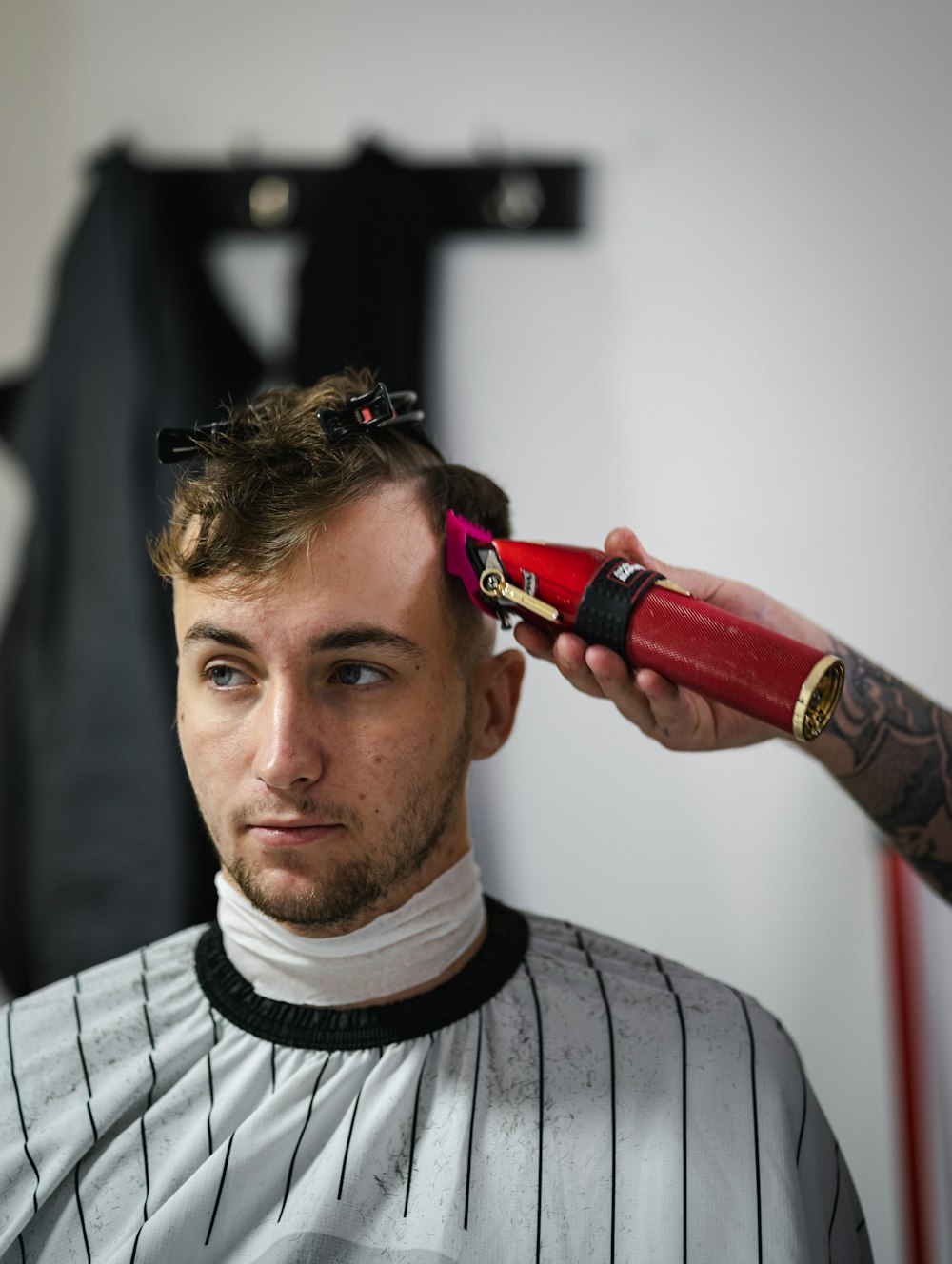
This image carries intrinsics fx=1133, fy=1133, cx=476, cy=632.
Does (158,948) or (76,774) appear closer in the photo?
(158,948)

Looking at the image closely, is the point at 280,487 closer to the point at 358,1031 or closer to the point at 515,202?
the point at 358,1031

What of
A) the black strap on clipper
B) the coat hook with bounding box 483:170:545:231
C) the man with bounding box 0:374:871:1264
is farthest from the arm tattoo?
the coat hook with bounding box 483:170:545:231

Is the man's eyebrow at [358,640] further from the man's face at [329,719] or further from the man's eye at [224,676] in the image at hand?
the man's eye at [224,676]

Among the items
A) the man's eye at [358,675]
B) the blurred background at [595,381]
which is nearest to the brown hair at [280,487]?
the man's eye at [358,675]

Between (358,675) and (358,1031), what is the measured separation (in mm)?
400

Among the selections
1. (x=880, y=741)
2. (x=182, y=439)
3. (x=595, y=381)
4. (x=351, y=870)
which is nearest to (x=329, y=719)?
(x=351, y=870)

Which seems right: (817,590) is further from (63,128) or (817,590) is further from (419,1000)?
(63,128)

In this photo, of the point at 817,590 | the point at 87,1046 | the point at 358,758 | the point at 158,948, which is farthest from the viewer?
the point at 817,590

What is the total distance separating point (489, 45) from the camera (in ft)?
7.48

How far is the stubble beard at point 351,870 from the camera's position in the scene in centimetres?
120

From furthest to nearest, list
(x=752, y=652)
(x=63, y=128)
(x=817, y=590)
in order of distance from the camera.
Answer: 1. (x=63, y=128)
2. (x=817, y=590)
3. (x=752, y=652)

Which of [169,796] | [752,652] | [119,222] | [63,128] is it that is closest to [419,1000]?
[752,652]

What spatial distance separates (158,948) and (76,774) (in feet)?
2.75

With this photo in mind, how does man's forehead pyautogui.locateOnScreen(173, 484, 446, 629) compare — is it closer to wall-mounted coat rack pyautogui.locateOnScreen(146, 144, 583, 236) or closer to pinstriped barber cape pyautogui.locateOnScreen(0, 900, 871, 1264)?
pinstriped barber cape pyautogui.locateOnScreen(0, 900, 871, 1264)
